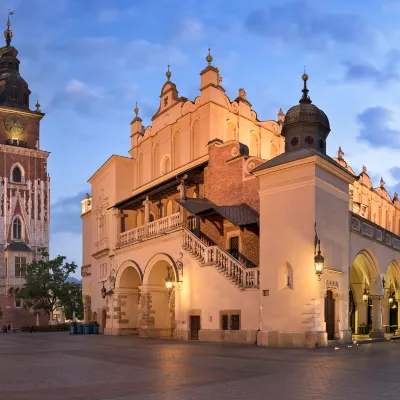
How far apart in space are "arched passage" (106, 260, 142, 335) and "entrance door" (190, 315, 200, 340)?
9.27m

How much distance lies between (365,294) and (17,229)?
57489 millimetres

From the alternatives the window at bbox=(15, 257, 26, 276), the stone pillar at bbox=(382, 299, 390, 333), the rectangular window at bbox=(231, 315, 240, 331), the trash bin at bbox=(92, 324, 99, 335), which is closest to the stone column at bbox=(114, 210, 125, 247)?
the trash bin at bbox=(92, 324, 99, 335)

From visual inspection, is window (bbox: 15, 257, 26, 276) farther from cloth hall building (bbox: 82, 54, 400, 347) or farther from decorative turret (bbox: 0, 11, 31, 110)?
cloth hall building (bbox: 82, 54, 400, 347)

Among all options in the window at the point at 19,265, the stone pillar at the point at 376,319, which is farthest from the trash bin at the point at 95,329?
the window at the point at 19,265

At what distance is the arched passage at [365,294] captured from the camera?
2961 cm

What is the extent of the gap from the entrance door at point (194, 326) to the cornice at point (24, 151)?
56410mm

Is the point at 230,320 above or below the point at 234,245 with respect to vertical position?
below

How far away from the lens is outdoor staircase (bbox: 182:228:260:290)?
25.4 meters

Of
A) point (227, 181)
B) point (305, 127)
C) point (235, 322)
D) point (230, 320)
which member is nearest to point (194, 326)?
point (230, 320)

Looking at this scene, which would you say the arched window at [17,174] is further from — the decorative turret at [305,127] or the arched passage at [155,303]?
the decorative turret at [305,127]

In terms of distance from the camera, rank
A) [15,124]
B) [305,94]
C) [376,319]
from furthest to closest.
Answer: [15,124], [376,319], [305,94]

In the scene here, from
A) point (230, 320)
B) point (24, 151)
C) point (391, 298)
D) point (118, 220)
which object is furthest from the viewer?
point (24, 151)

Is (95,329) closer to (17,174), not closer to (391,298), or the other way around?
(391,298)

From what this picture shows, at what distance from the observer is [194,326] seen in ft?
94.6
